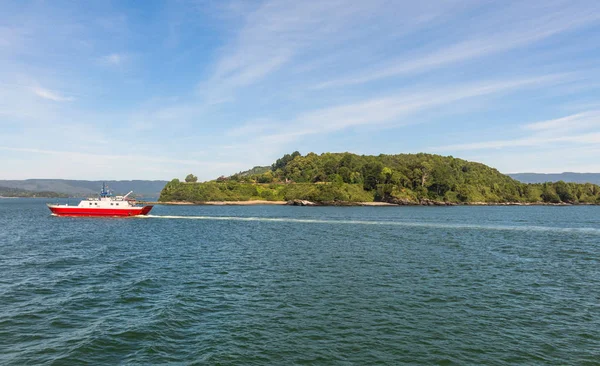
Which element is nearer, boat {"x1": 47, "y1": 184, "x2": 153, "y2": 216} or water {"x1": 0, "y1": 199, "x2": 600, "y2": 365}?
water {"x1": 0, "y1": 199, "x2": 600, "y2": 365}

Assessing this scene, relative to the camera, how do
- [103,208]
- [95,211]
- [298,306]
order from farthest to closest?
[95,211] → [103,208] → [298,306]

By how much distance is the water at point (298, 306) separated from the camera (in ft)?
65.2

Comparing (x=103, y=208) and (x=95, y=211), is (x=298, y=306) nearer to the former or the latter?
(x=103, y=208)

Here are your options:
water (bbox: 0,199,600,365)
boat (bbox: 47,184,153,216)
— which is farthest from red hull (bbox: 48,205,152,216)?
Answer: water (bbox: 0,199,600,365)

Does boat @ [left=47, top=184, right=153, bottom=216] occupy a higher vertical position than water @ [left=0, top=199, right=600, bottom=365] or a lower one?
higher

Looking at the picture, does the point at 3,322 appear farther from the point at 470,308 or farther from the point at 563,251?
the point at 563,251

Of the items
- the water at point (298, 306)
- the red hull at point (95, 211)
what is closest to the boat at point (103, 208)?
the red hull at point (95, 211)

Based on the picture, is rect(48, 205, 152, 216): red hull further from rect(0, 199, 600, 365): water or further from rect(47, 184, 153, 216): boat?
rect(0, 199, 600, 365): water

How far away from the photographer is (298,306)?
2758 cm

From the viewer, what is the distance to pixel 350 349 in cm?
2016

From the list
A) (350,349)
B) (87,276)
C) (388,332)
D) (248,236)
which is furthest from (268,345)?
(248,236)

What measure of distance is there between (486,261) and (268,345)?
119 ft

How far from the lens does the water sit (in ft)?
65.2

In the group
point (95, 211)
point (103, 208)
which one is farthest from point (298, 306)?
point (95, 211)
